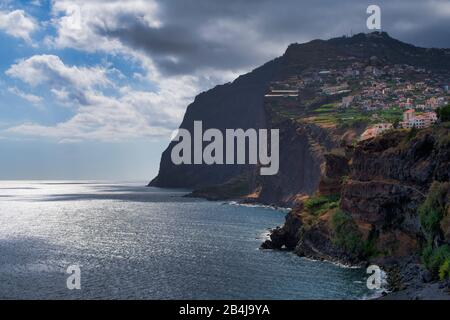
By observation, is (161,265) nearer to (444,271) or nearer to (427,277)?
(427,277)

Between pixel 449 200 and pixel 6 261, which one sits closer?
pixel 449 200

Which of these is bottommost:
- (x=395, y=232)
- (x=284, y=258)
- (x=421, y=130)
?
(x=284, y=258)

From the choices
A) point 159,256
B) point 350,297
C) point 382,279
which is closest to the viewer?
point 350,297

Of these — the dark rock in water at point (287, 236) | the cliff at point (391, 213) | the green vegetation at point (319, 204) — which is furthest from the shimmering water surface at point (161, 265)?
the green vegetation at point (319, 204)

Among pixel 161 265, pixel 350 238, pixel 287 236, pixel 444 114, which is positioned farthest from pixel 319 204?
pixel 161 265

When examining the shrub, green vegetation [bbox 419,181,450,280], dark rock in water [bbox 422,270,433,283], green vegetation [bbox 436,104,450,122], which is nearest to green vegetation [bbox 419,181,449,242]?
green vegetation [bbox 419,181,450,280]

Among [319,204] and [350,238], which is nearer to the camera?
[350,238]
